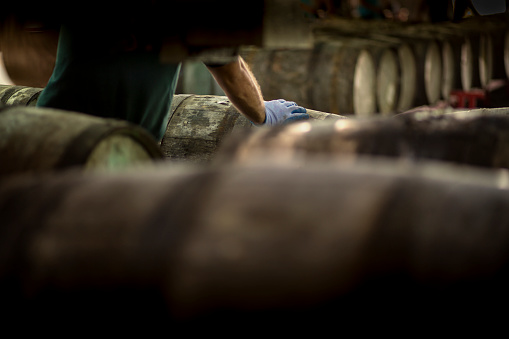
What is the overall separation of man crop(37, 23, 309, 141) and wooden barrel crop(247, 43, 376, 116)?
3.16 metres

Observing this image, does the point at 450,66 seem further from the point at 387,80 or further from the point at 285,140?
the point at 285,140

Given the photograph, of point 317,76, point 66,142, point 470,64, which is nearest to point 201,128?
point 66,142

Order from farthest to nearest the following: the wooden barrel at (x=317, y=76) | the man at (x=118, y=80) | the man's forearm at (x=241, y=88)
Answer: the wooden barrel at (x=317, y=76) → the man's forearm at (x=241, y=88) → the man at (x=118, y=80)

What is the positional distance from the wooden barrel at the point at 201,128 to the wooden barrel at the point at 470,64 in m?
6.10

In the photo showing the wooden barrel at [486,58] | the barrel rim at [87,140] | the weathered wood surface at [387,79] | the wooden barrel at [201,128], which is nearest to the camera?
the barrel rim at [87,140]

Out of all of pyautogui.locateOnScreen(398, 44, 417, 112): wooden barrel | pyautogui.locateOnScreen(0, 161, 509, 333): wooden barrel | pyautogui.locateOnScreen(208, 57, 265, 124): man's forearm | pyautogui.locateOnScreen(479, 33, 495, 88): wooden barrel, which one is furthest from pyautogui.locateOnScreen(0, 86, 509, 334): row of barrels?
pyautogui.locateOnScreen(479, 33, 495, 88): wooden barrel

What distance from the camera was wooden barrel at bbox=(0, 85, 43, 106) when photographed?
3.24 meters

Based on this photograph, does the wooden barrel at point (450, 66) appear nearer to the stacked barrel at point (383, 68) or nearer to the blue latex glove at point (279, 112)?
the stacked barrel at point (383, 68)

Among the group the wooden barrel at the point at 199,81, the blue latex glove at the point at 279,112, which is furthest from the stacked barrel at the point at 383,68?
the blue latex glove at the point at 279,112

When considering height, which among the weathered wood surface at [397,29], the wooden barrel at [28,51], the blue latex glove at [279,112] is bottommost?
the weathered wood surface at [397,29]

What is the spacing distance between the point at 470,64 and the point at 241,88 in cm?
713

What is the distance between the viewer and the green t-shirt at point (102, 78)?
2.01m

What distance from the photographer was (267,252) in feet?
2.11

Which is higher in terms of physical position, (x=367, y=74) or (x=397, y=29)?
(x=397, y=29)
